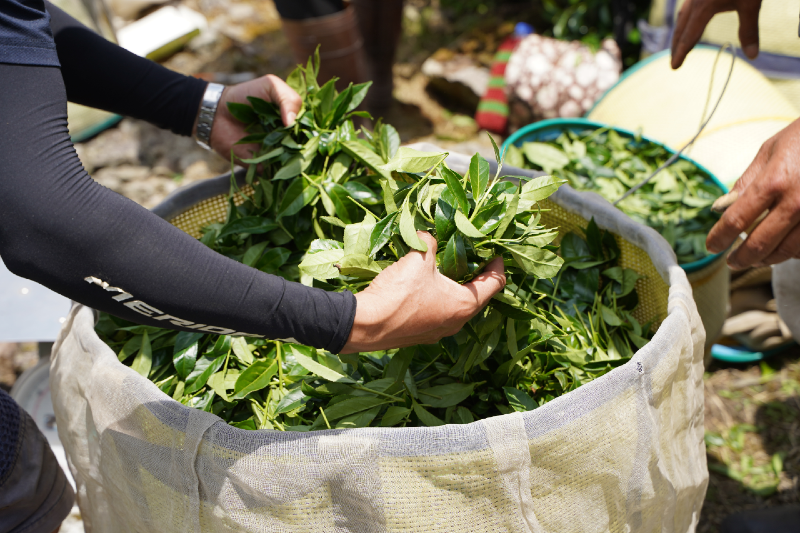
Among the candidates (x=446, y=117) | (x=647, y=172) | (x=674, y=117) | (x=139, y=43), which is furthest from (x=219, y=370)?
(x=139, y=43)

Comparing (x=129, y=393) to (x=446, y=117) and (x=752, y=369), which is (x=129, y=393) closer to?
(x=752, y=369)

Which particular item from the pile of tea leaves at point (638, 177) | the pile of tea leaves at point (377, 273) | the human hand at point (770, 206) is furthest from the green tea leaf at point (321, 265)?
the pile of tea leaves at point (638, 177)

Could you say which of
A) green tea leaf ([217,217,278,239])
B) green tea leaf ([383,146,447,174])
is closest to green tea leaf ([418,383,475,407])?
green tea leaf ([383,146,447,174])

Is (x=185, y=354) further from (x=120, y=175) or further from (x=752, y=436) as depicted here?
(x=120, y=175)

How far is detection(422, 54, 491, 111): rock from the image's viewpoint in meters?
2.83

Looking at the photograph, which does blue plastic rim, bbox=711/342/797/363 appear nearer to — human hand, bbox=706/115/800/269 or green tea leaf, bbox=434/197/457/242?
human hand, bbox=706/115/800/269

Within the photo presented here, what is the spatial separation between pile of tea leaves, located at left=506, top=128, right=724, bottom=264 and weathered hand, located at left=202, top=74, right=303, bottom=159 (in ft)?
2.04

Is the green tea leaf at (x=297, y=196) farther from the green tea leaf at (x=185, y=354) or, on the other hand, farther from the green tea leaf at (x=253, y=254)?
the green tea leaf at (x=185, y=354)

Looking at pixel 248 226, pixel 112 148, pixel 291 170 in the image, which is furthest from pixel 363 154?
pixel 112 148

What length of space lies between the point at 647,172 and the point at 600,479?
1045 millimetres

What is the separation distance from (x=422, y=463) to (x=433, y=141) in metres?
2.19

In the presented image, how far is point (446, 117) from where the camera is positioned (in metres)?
2.91

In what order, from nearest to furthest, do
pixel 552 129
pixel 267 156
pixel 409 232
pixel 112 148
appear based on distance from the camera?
pixel 409 232, pixel 267 156, pixel 552 129, pixel 112 148

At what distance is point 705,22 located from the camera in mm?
1218
